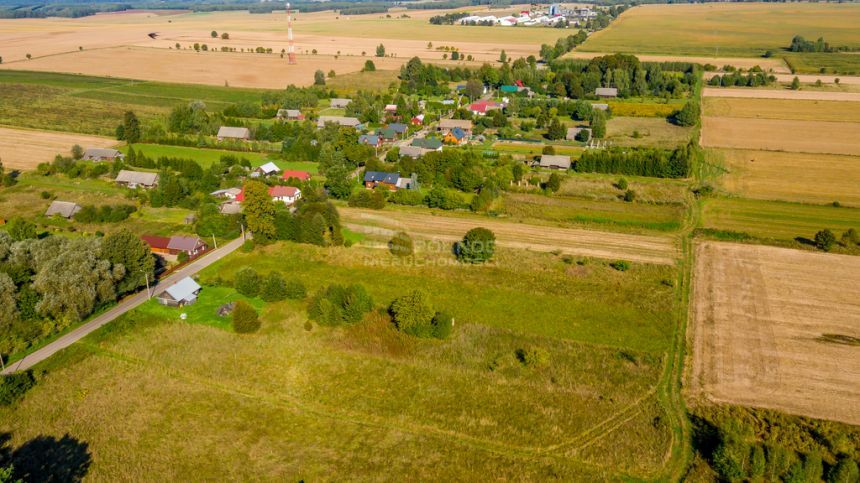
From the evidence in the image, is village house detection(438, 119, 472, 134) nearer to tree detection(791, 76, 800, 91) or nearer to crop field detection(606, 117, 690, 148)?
crop field detection(606, 117, 690, 148)

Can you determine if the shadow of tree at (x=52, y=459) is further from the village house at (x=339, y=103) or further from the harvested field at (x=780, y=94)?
the harvested field at (x=780, y=94)

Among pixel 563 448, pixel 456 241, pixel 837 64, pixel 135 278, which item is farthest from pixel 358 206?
pixel 837 64

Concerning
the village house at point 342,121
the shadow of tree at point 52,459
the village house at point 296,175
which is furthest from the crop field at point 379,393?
the village house at point 342,121

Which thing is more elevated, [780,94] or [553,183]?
[780,94]

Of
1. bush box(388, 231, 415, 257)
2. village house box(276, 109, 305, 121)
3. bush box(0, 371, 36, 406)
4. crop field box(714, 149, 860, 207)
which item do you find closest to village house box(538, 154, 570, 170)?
crop field box(714, 149, 860, 207)

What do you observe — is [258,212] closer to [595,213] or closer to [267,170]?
[267,170]

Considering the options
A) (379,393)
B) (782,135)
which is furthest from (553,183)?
(782,135)

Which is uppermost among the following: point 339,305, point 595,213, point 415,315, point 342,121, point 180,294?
point 342,121
